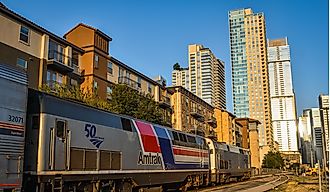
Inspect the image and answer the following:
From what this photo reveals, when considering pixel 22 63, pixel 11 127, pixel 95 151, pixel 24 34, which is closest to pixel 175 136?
pixel 95 151

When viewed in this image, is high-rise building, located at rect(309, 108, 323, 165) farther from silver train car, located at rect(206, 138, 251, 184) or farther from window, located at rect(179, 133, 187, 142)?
window, located at rect(179, 133, 187, 142)

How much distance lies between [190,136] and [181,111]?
38.9 m

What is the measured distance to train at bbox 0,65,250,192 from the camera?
13.0 m

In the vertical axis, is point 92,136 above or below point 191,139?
below

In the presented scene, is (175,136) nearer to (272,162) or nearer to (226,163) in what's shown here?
(226,163)

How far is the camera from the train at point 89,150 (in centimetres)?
1302

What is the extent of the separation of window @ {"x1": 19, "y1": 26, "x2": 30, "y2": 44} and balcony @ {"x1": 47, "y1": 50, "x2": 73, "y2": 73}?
316 cm

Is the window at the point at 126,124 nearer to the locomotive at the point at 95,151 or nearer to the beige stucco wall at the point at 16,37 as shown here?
the locomotive at the point at 95,151

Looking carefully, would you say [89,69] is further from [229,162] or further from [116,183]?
[116,183]

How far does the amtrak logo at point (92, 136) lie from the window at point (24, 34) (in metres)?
21.0

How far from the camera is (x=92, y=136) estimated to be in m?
16.2

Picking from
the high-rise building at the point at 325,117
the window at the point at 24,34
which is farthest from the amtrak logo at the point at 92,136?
the window at the point at 24,34

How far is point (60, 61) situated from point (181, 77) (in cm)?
13892

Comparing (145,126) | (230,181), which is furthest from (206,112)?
(145,126)
